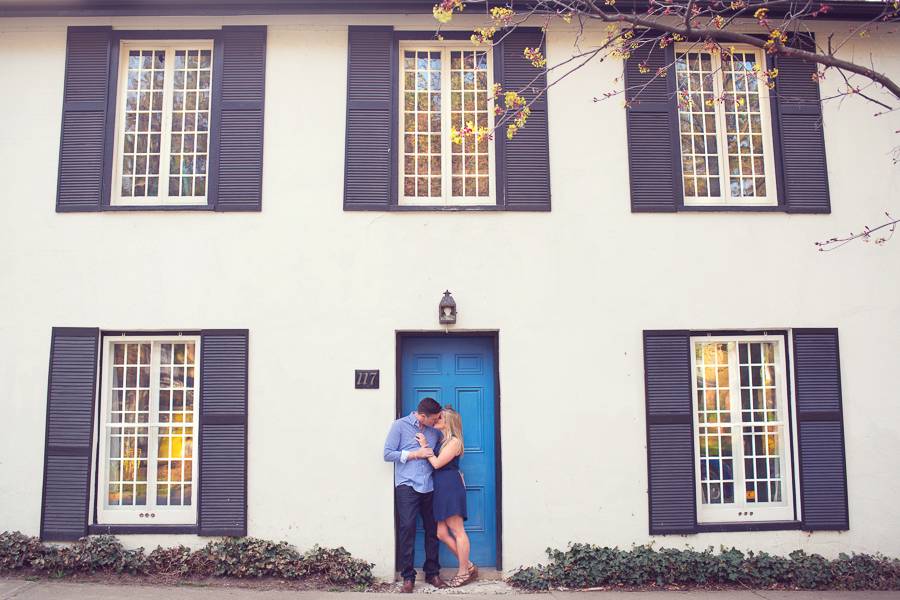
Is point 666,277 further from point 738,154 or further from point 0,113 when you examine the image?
point 0,113

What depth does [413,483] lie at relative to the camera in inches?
277

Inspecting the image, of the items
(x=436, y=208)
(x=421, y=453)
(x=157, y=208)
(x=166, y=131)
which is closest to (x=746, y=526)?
(x=421, y=453)

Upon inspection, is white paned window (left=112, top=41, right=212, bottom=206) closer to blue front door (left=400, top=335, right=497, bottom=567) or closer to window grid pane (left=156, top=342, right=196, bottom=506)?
window grid pane (left=156, top=342, right=196, bottom=506)

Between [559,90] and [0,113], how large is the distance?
5971 millimetres

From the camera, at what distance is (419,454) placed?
701cm

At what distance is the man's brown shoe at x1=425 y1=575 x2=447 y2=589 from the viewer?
698 cm

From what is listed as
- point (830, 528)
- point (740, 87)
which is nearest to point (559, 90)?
point (740, 87)

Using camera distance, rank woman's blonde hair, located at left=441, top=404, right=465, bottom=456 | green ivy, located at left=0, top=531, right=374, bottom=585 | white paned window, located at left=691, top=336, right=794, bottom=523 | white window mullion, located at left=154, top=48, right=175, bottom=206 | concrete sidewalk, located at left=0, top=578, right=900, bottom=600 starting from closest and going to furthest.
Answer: concrete sidewalk, located at left=0, top=578, right=900, bottom=600
green ivy, located at left=0, top=531, right=374, bottom=585
woman's blonde hair, located at left=441, top=404, right=465, bottom=456
white paned window, located at left=691, top=336, right=794, bottom=523
white window mullion, located at left=154, top=48, right=175, bottom=206

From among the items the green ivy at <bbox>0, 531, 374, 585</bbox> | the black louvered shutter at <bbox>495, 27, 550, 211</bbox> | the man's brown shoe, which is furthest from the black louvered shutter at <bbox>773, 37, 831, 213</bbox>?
the green ivy at <bbox>0, 531, 374, 585</bbox>

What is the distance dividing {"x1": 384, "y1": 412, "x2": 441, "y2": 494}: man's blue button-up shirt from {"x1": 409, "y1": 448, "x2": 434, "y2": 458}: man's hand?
0.05 meters

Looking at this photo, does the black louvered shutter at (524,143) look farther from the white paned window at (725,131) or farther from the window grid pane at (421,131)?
the white paned window at (725,131)

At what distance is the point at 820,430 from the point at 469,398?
3.64 m

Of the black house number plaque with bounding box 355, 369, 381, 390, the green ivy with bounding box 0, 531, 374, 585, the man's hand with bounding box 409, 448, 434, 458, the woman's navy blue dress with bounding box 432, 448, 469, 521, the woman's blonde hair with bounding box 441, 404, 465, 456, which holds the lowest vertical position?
the green ivy with bounding box 0, 531, 374, 585

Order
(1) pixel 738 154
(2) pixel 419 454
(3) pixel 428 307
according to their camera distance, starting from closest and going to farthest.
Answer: (2) pixel 419 454 < (3) pixel 428 307 < (1) pixel 738 154
